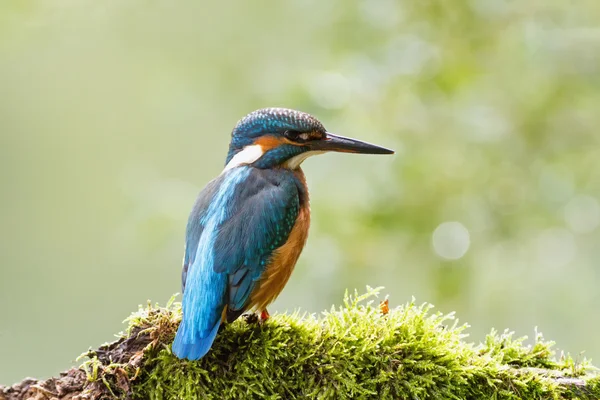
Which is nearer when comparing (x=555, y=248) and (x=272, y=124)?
(x=272, y=124)

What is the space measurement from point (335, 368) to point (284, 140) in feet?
4.28

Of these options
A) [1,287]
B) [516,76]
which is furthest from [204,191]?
[1,287]

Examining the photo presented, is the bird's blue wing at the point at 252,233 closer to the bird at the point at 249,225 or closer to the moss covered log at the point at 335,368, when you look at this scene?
the bird at the point at 249,225

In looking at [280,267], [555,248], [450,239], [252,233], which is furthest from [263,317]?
[555,248]

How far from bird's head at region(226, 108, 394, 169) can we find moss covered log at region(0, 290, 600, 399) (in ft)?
3.38

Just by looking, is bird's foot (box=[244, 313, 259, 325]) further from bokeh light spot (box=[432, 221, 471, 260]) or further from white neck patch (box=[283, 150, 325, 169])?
bokeh light spot (box=[432, 221, 471, 260])

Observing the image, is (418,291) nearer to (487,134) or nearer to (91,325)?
(487,134)

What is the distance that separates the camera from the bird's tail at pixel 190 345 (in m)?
2.41

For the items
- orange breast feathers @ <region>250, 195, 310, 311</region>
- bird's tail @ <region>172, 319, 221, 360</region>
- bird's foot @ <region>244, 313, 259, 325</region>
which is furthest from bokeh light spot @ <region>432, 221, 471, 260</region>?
bird's tail @ <region>172, 319, 221, 360</region>

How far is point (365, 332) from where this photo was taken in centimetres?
257

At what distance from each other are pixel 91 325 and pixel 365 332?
642 cm

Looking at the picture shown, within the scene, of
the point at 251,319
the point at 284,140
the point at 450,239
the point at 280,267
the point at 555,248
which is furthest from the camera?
the point at 555,248

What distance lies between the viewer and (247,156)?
3439mm

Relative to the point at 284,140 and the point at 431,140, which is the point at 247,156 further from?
the point at 431,140
